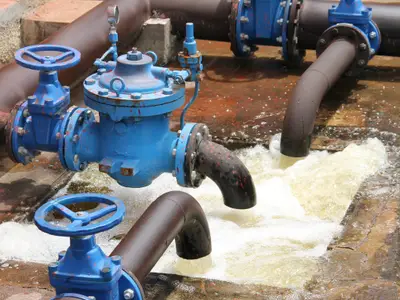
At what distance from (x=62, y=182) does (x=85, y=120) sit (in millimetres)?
604

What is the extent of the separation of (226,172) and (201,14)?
2308 mm

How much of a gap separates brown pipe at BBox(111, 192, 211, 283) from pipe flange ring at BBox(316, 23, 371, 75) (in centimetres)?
235

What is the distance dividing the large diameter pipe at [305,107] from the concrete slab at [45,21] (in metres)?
1.81

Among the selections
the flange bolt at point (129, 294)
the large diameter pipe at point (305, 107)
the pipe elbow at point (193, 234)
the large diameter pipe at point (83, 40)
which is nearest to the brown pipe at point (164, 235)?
the pipe elbow at point (193, 234)

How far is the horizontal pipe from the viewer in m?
3.65

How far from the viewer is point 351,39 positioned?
17.0 ft

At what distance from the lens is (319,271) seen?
10.2ft

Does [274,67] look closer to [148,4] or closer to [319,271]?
[148,4]

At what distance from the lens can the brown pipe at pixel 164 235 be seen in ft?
8.81

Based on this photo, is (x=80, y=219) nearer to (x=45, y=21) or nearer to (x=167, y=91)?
(x=167, y=91)

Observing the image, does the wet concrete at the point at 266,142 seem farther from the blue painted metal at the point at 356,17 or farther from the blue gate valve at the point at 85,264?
the blue gate valve at the point at 85,264

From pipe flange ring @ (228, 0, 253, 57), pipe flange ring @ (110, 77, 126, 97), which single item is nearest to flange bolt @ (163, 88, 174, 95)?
pipe flange ring @ (110, 77, 126, 97)

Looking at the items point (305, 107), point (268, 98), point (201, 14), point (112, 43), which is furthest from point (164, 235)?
point (201, 14)

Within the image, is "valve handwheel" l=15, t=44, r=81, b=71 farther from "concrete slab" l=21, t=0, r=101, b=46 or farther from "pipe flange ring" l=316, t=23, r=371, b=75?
"pipe flange ring" l=316, t=23, r=371, b=75
